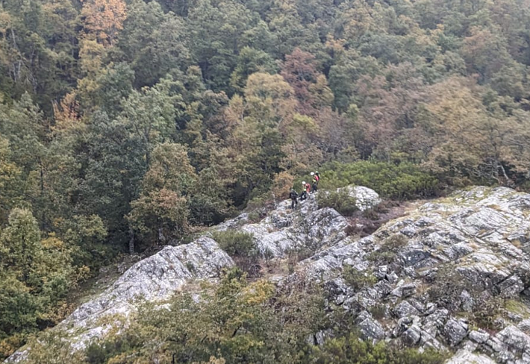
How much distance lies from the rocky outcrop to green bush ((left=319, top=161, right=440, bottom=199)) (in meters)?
3.73

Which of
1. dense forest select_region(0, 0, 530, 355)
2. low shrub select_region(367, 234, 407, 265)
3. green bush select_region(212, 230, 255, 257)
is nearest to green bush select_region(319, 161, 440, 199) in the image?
dense forest select_region(0, 0, 530, 355)

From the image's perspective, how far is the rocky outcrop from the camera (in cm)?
1393

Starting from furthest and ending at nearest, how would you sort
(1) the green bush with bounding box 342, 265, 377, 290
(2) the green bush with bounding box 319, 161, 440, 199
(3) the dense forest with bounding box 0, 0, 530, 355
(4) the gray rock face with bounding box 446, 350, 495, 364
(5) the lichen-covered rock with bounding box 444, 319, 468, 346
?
(2) the green bush with bounding box 319, 161, 440, 199 → (3) the dense forest with bounding box 0, 0, 530, 355 → (1) the green bush with bounding box 342, 265, 377, 290 → (5) the lichen-covered rock with bounding box 444, 319, 468, 346 → (4) the gray rock face with bounding box 446, 350, 495, 364

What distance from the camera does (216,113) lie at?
140 ft

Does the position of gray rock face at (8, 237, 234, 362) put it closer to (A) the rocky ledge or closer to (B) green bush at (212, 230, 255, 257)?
(A) the rocky ledge

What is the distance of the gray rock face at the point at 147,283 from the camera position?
56.0 feet

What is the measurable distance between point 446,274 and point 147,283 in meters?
12.7

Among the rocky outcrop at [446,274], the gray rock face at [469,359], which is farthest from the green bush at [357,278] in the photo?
the gray rock face at [469,359]

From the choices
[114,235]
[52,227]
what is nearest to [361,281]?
[114,235]

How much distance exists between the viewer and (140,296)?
17.9 meters

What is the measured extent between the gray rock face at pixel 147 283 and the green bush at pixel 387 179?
29.1 ft

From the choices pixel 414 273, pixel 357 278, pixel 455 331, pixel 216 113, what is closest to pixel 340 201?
pixel 414 273

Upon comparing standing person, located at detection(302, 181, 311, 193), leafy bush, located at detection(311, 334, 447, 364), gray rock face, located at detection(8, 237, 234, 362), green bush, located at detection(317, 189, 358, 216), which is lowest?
gray rock face, located at detection(8, 237, 234, 362)

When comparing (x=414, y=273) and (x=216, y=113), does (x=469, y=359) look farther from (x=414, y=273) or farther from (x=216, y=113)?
(x=216, y=113)
